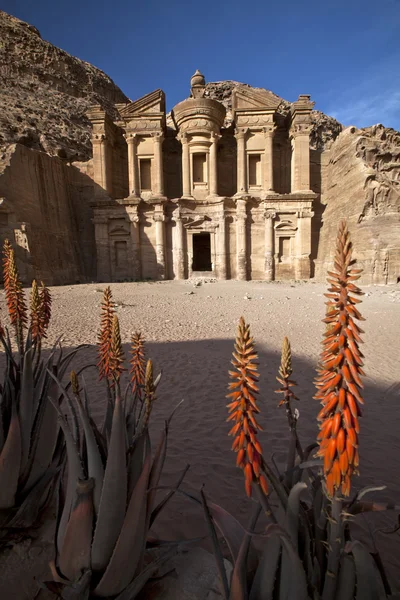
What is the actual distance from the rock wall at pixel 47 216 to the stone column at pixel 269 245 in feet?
47.3

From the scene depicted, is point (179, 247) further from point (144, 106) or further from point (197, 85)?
point (197, 85)

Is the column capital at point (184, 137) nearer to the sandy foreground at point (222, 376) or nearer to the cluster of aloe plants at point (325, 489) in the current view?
the sandy foreground at point (222, 376)

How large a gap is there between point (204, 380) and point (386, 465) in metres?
3.24

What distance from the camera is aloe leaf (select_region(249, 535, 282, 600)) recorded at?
3.78 feet

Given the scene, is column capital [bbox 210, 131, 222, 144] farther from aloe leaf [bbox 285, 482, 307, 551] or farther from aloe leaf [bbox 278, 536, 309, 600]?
aloe leaf [bbox 278, 536, 309, 600]

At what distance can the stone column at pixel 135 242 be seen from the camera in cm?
2331

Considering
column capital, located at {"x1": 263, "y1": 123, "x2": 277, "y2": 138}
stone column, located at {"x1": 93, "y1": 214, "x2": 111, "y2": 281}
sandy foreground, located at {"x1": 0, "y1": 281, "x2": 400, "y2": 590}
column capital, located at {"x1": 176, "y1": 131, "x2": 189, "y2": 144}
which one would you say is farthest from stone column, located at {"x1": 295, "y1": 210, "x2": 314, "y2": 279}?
stone column, located at {"x1": 93, "y1": 214, "x2": 111, "y2": 281}

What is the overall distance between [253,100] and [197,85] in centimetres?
519

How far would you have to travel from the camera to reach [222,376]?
6.10 m

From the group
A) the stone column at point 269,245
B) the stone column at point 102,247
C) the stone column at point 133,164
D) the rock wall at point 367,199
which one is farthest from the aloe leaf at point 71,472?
the stone column at point 133,164

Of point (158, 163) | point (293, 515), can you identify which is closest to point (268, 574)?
point (293, 515)

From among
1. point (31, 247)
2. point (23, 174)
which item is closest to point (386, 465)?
A: point (31, 247)

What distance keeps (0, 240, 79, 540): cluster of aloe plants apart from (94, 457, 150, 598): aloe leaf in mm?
712

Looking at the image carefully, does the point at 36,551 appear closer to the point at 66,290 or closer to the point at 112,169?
the point at 66,290
